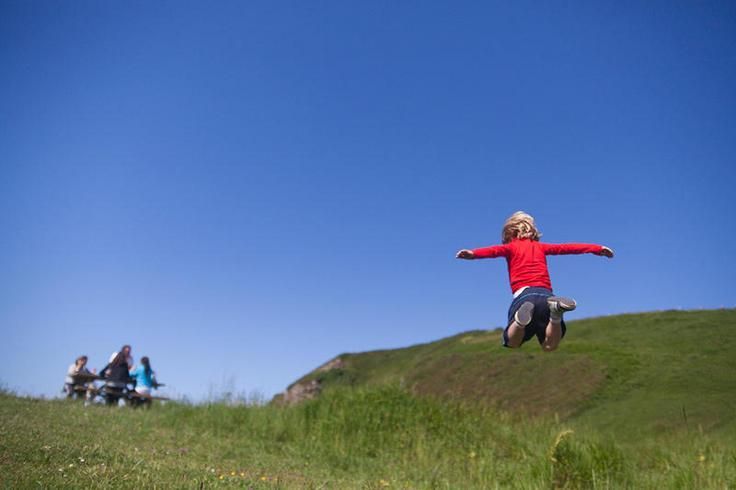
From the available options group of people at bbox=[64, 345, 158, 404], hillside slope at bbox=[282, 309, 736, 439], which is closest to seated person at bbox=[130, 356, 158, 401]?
group of people at bbox=[64, 345, 158, 404]

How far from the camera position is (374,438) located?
1241 cm

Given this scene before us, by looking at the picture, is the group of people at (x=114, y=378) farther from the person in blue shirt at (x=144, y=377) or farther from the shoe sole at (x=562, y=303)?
the shoe sole at (x=562, y=303)

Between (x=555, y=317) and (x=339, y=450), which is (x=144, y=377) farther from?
(x=555, y=317)

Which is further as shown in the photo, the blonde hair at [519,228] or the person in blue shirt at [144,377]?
the person in blue shirt at [144,377]

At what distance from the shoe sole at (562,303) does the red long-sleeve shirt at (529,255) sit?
420 mm

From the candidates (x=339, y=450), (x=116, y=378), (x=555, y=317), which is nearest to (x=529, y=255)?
(x=555, y=317)

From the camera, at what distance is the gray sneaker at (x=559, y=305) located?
206 inches

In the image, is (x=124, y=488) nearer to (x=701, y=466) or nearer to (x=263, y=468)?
(x=263, y=468)

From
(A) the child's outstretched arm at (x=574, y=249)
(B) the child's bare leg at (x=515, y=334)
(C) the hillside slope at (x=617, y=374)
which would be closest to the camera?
(B) the child's bare leg at (x=515, y=334)

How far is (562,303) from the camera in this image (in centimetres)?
527

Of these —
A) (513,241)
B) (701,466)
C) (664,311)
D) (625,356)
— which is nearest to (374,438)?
(701,466)

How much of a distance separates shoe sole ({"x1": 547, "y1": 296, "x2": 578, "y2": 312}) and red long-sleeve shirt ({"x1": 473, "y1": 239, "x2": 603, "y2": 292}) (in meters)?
0.42

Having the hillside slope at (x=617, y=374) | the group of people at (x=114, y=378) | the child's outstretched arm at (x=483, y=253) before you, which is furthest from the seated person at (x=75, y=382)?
the child's outstretched arm at (x=483, y=253)

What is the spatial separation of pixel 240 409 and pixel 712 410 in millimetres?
10253
